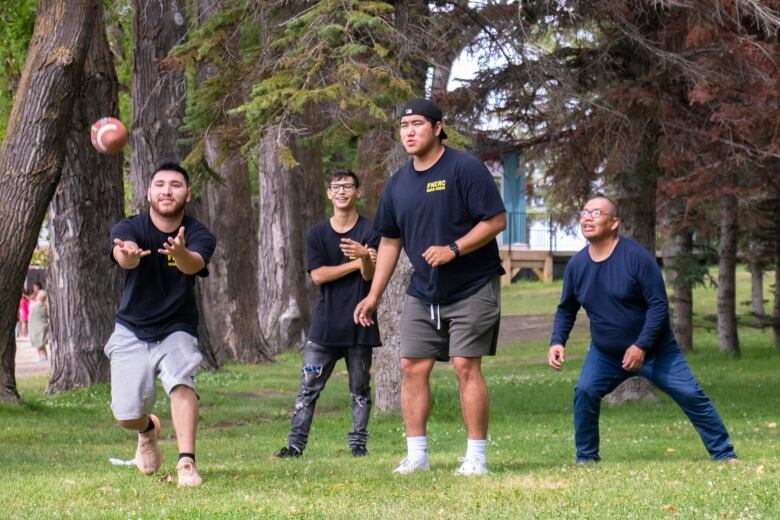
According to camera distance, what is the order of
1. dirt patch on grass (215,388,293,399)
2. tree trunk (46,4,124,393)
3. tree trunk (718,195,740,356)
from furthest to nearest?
1. tree trunk (718,195,740,356)
2. dirt patch on grass (215,388,293,399)
3. tree trunk (46,4,124,393)

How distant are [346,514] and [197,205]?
16681 mm

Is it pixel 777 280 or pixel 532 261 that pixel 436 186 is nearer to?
pixel 777 280

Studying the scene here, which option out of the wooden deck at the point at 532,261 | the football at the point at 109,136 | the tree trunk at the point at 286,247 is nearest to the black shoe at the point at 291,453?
the football at the point at 109,136

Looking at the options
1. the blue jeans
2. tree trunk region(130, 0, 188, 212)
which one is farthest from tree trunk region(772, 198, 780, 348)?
the blue jeans

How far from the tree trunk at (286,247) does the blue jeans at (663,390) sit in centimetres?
2035

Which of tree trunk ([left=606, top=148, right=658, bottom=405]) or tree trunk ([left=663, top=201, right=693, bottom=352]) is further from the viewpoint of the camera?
tree trunk ([left=663, top=201, right=693, bottom=352])

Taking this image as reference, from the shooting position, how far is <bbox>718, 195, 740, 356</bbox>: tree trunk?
75.9 ft

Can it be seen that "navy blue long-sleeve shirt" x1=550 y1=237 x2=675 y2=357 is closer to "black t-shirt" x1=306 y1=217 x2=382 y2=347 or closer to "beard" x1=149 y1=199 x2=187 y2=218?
"black t-shirt" x1=306 y1=217 x2=382 y2=347

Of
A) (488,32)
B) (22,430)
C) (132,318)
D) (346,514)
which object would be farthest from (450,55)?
(346,514)

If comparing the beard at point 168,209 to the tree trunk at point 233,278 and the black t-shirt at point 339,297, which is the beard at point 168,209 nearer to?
the black t-shirt at point 339,297

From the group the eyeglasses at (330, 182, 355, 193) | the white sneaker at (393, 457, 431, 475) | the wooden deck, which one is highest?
the wooden deck

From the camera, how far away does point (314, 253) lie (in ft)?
A: 33.6

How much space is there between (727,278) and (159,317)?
17.5 meters

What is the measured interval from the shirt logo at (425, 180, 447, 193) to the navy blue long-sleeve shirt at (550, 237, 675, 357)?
4.26ft
